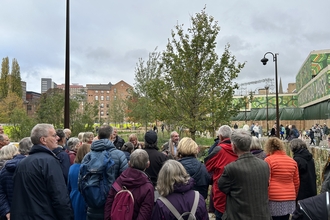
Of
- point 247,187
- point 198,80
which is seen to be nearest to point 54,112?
point 198,80

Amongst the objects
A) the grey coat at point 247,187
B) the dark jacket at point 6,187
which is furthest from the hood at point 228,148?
the dark jacket at point 6,187

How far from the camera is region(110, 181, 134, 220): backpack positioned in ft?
11.1

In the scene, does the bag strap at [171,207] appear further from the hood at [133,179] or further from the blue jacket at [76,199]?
the blue jacket at [76,199]

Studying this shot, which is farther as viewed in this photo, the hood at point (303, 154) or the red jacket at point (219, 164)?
the hood at point (303, 154)

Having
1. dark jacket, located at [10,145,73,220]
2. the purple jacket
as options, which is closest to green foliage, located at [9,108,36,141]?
dark jacket, located at [10,145,73,220]

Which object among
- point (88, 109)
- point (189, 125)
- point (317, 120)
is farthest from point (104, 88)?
point (189, 125)

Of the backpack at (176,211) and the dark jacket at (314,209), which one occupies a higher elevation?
the dark jacket at (314,209)

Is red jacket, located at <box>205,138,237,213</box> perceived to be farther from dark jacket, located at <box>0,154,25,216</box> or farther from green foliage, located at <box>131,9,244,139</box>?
green foliage, located at <box>131,9,244,139</box>

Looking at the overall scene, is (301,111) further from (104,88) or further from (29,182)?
(104,88)

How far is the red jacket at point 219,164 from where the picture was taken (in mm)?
4180

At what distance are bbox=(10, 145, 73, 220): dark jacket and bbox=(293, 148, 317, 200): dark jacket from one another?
405 centimetres

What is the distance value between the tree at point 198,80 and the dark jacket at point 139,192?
926cm

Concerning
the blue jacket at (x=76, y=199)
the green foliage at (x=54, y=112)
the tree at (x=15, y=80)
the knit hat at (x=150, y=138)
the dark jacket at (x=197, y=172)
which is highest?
the tree at (x=15, y=80)

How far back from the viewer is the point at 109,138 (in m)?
4.40
